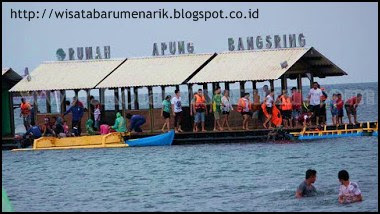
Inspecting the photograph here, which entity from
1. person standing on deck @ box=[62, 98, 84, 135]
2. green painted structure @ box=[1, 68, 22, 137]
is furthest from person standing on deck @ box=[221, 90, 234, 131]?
green painted structure @ box=[1, 68, 22, 137]

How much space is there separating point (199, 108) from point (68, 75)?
803 centimetres

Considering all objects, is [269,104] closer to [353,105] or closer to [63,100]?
[353,105]

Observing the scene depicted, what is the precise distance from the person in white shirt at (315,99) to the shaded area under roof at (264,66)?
1364 mm

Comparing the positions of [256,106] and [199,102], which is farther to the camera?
[199,102]

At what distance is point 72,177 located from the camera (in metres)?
44.3

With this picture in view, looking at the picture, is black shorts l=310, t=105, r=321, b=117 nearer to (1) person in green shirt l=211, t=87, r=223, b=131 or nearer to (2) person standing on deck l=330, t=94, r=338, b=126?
(2) person standing on deck l=330, t=94, r=338, b=126

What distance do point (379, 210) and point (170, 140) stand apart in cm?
2255

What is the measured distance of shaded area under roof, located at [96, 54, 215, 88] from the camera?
53156mm

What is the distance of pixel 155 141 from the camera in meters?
52.2

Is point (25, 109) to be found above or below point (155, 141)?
above

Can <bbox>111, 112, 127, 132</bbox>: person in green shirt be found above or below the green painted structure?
below

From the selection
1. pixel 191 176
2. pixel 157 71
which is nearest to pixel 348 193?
pixel 191 176

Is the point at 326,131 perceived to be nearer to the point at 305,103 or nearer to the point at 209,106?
the point at 305,103

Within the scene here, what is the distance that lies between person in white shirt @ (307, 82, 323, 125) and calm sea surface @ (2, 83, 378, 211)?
1285 millimetres
